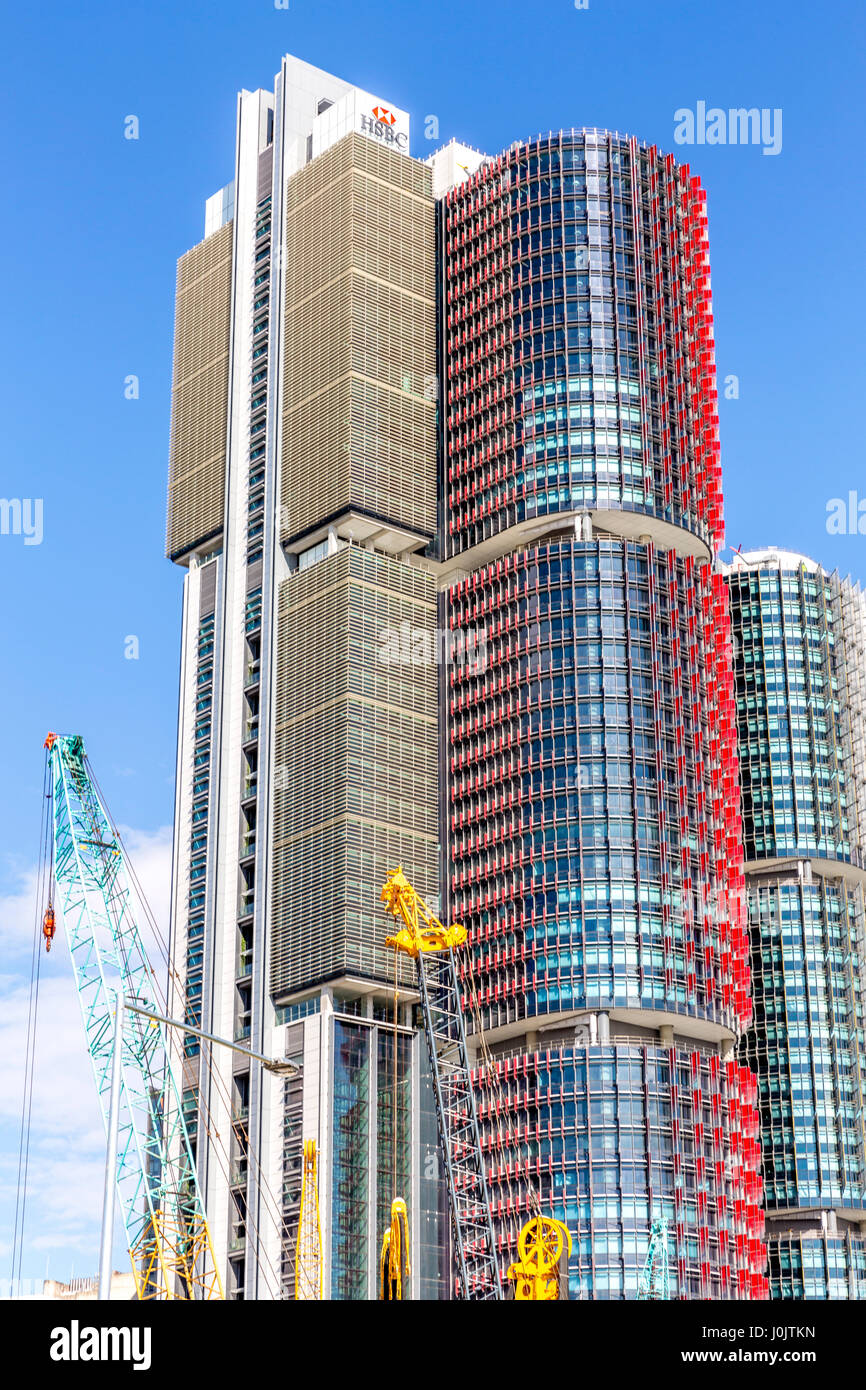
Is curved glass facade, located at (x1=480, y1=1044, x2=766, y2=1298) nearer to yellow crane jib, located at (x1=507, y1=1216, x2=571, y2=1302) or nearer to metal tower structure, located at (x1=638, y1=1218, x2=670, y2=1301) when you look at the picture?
metal tower structure, located at (x1=638, y1=1218, x2=670, y2=1301)

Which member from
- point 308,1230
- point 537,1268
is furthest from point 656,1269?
point 537,1268

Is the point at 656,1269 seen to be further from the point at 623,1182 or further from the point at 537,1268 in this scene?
the point at 537,1268

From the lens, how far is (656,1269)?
188750mm

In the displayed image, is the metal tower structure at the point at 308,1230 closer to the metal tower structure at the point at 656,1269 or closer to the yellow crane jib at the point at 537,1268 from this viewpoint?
the metal tower structure at the point at 656,1269

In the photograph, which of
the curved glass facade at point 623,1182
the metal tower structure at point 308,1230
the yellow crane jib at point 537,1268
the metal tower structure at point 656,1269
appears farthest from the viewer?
the metal tower structure at point 308,1230

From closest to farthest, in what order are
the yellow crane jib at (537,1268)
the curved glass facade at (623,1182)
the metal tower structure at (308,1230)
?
1. the yellow crane jib at (537,1268)
2. the curved glass facade at (623,1182)
3. the metal tower structure at (308,1230)

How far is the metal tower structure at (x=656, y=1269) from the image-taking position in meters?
188

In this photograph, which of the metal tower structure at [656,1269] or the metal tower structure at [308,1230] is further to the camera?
the metal tower structure at [308,1230]

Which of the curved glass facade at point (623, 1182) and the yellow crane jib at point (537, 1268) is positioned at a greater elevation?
the curved glass facade at point (623, 1182)

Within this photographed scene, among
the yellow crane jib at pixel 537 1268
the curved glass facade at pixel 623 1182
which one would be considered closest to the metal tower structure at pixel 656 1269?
the curved glass facade at pixel 623 1182

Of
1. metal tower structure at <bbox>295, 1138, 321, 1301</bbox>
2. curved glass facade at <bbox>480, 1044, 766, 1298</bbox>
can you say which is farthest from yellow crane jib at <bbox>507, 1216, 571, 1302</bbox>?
metal tower structure at <bbox>295, 1138, 321, 1301</bbox>

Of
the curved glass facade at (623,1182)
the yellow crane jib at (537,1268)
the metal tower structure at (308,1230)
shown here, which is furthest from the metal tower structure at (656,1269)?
the metal tower structure at (308,1230)

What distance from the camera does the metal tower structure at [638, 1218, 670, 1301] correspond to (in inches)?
7392
